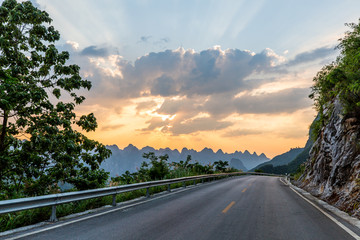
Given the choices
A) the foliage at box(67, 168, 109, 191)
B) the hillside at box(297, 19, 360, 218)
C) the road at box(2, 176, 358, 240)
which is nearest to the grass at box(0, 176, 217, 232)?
the foliage at box(67, 168, 109, 191)

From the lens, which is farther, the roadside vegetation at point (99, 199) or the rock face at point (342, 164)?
the rock face at point (342, 164)

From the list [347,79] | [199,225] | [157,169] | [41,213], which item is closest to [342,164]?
[347,79]

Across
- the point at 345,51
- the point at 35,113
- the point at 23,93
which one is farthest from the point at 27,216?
the point at 345,51

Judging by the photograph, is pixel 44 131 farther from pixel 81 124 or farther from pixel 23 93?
pixel 23 93

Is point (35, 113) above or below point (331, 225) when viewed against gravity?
above

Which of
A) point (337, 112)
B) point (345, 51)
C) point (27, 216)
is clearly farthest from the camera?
point (345, 51)

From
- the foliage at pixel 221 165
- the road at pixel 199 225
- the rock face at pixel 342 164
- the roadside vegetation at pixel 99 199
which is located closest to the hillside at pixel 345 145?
the rock face at pixel 342 164

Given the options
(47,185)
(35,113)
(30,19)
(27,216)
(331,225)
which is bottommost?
(331,225)

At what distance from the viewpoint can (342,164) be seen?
452 inches

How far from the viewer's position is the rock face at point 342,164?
30.6 ft

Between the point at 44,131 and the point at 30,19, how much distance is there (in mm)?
5068

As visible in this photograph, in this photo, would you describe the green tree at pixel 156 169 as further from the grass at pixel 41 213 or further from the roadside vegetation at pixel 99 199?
the grass at pixel 41 213

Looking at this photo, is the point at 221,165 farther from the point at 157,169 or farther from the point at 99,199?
the point at 99,199

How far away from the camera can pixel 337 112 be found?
47.8 ft
